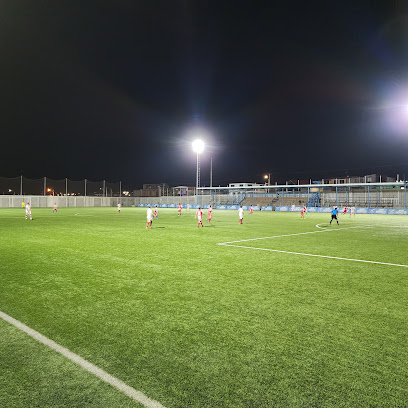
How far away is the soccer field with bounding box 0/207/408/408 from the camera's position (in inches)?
124

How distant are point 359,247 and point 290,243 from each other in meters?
2.67

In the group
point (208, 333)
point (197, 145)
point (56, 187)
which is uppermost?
point (197, 145)

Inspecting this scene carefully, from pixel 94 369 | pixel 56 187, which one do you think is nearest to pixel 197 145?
pixel 56 187

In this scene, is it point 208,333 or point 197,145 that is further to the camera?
point 197,145

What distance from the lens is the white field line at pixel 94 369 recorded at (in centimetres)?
301

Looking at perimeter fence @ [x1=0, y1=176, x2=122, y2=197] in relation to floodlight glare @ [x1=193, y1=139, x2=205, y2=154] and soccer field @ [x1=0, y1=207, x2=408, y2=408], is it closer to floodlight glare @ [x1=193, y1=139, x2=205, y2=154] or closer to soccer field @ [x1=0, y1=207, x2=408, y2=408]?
floodlight glare @ [x1=193, y1=139, x2=205, y2=154]

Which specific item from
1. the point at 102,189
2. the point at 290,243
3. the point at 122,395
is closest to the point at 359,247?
the point at 290,243

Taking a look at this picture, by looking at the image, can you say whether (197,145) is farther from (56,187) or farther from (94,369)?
(94,369)

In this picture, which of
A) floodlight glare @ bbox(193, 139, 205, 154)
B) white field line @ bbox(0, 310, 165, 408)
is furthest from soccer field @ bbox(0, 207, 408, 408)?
floodlight glare @ bbox(193, 139, 205, 154)

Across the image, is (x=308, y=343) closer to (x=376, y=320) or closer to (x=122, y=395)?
(x=376, y=320)

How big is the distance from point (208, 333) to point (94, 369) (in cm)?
156

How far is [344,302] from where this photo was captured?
5969mm

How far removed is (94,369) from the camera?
3.53 meters

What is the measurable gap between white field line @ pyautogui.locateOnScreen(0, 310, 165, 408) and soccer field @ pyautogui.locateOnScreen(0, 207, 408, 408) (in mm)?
46
